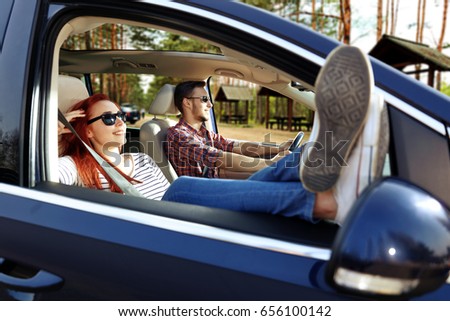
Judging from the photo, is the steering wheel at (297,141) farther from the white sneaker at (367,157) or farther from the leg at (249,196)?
the white sneaker at (367,157)

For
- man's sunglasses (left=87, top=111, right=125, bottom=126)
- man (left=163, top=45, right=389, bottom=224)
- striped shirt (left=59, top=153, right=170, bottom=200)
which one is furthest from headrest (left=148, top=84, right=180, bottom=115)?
man (left=163, top=45, right=389, bottom=224)

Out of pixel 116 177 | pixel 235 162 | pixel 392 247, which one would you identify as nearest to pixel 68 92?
pixel 116 177

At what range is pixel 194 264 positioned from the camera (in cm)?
127

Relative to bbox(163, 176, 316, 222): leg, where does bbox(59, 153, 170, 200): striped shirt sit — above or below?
below

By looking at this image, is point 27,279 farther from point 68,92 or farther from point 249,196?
point 68,92

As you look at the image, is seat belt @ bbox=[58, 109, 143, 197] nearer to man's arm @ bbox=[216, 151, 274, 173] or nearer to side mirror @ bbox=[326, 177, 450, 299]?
side mirror @ bbox=[326, 177, 450, 299]

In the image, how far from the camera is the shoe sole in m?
1.11

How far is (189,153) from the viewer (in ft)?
12.2

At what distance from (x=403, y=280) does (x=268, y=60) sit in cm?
73

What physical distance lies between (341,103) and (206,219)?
502 millimetres

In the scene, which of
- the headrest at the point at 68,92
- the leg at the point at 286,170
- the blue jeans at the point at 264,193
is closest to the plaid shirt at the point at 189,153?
the headrest at the point at 68,92

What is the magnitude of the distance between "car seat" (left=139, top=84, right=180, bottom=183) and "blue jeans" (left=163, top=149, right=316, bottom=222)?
1992 millimetres

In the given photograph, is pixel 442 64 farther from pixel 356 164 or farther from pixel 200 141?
pixel 356 164

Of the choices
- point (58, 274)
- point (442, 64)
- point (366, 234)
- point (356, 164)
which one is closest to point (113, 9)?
point (58, 274)
